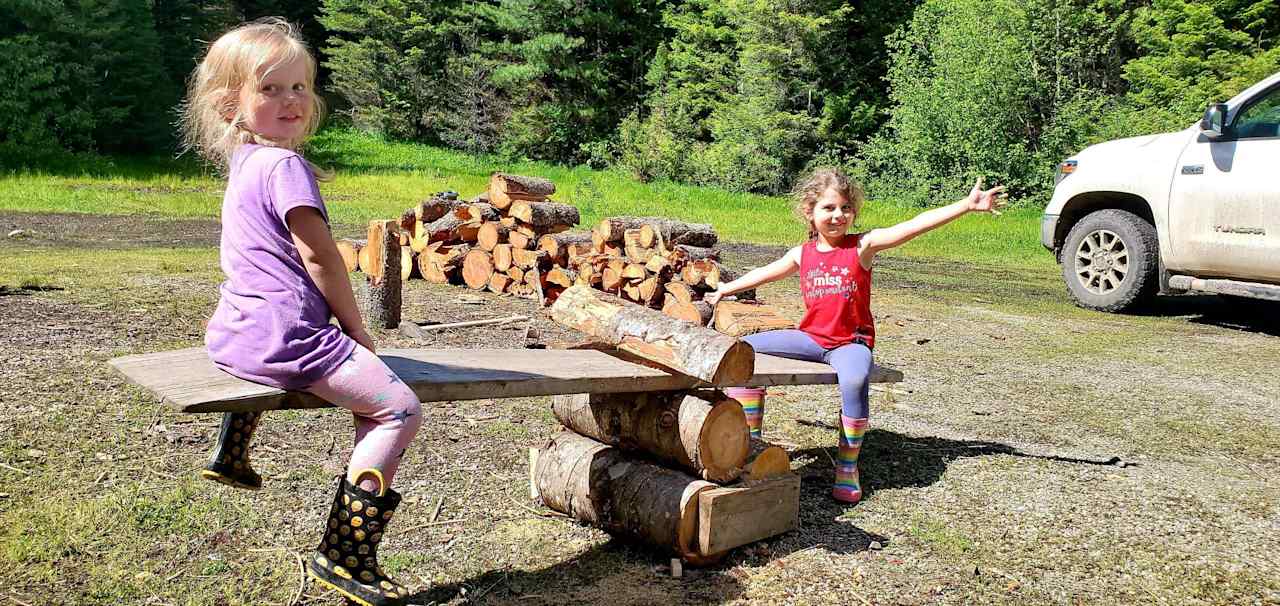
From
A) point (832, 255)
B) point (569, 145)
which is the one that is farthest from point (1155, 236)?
point (569, 145)

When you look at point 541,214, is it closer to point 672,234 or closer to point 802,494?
point 672,234

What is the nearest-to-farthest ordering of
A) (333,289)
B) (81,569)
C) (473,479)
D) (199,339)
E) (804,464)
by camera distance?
(333,289), (81,569), (473,479), (804,464), (199,339)

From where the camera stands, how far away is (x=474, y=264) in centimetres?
938

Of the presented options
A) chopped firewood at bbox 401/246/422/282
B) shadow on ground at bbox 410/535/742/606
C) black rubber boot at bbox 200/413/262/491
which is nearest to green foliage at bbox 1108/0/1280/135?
chopped firewood at bbox 401/246/422/282

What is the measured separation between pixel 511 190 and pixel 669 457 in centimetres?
616

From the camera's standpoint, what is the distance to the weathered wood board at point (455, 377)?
2.46 m

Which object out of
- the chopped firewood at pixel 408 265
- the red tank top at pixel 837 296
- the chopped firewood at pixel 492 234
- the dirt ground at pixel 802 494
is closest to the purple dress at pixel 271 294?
the dirt ground at pixel 802 494

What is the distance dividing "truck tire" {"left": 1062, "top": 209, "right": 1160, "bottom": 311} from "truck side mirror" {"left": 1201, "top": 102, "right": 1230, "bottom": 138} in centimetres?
118

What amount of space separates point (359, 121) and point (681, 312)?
32547mm

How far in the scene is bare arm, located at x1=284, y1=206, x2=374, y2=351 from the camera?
8.50 ft

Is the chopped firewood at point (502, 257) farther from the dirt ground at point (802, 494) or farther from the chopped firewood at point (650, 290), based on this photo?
the dirt ground at point (802, 494)

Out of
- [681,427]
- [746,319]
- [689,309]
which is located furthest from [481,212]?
[681,427]

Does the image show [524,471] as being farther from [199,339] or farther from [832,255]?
[199,339]

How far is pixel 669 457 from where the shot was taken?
3.49 meters
